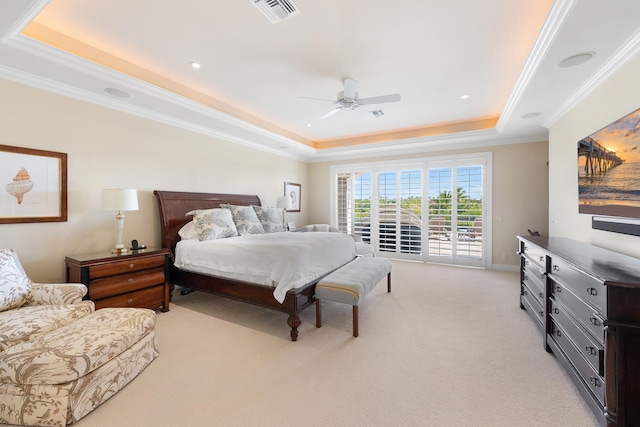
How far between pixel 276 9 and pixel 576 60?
8.81 feet

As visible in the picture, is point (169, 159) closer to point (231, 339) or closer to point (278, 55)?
point (278, 55)

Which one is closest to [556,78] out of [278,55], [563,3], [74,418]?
[563,3]

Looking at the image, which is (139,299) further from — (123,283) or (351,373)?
(351,373)

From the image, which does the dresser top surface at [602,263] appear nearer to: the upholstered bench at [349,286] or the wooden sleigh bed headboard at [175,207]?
the upholstered bench at [349,286]

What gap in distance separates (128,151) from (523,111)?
5.43m

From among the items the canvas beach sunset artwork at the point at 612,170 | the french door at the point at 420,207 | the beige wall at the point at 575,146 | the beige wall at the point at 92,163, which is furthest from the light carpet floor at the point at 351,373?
the french door at the point at 420,207

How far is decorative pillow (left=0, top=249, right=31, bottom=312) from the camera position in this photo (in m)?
2.04

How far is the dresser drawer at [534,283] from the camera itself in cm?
260

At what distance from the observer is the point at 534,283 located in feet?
9.37

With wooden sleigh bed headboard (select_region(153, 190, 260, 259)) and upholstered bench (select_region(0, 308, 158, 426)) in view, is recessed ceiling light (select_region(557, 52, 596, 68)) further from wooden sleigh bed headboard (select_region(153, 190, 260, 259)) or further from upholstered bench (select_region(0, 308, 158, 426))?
wooden sleigh bed headboard (select_region(153, 190, 260, 259))

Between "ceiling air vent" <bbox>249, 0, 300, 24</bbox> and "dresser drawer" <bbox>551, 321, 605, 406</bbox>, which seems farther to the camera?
"ceiling air vent" <bbox>249, 0, 300, 24</bbox>

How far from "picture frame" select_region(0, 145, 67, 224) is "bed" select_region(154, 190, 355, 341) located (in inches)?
41.5

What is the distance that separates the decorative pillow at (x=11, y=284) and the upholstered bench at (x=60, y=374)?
0.51m

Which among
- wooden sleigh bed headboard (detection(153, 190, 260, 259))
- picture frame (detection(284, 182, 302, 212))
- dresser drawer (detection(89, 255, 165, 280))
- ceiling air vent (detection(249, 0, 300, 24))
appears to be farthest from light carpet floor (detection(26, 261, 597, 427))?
picture frame (detection(284, 182, 302, 212))
